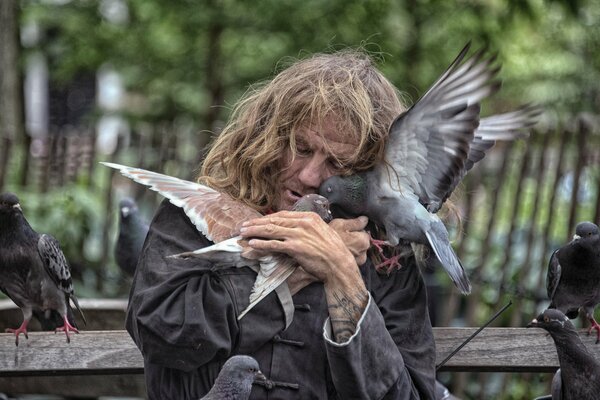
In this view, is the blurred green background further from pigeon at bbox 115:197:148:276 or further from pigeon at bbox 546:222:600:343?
pigeon at bbox 546:222:600:343

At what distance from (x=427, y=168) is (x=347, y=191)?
0.94 ft

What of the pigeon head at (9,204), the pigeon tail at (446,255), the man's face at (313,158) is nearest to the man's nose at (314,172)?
the man's face at (313,158)

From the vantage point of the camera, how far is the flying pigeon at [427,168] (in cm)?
274

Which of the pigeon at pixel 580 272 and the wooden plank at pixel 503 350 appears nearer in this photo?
the wooden plank at pixel 503 350

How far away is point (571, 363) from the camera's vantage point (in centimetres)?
275

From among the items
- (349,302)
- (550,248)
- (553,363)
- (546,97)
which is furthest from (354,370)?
(546,97)

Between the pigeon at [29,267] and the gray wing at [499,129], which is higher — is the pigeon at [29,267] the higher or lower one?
the lower one

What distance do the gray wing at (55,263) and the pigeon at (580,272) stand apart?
185cm

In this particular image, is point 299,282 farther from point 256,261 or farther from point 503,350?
point 503,350

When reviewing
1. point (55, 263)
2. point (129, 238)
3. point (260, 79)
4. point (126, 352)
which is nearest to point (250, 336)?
point (126, 352)

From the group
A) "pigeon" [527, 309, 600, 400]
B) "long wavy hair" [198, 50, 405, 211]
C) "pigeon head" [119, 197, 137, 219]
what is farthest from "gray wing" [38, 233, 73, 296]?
"pigeon head" [119, 197, 137, 219]

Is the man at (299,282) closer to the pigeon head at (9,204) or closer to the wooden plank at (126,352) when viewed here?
the wooden plank at (126,352)

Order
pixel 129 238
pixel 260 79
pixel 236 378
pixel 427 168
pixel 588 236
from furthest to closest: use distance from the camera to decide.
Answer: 1. pixel 260 79
2. pixel 129 238
3. pixel 588 236
4. pixel 427 168
5. pixel 236 378

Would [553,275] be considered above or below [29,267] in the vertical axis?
above
